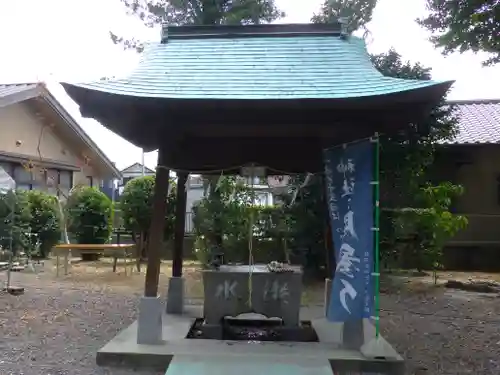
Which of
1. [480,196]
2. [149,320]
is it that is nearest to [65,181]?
[480,196]

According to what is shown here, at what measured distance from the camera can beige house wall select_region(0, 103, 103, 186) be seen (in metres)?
15.3

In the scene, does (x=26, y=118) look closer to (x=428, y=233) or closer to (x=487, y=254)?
(x=428, y=233)

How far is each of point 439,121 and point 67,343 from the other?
885cm

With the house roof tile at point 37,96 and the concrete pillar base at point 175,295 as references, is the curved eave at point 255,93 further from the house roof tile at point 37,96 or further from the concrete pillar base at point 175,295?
the house roof tile at point 37,96

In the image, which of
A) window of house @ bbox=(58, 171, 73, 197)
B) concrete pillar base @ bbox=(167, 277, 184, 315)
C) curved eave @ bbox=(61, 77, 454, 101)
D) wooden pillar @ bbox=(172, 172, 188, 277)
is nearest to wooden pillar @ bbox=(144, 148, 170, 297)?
curved eave @ bbox=(61, 77, 454, 101)

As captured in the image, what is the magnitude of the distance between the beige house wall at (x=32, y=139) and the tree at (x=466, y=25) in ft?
39.5

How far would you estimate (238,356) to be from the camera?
16.9ft

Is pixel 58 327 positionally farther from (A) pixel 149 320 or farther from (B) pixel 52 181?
(B) pixel 52 181

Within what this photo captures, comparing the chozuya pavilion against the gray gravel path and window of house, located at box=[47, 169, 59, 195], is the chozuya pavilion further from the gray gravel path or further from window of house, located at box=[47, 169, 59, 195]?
window of house, located at box=[47, 169, 59, 195]

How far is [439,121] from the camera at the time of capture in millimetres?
11242

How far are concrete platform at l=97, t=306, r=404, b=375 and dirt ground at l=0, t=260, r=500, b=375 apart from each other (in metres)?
0.24

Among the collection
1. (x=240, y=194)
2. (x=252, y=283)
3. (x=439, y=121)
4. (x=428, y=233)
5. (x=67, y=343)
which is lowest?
(x=67, y=343)

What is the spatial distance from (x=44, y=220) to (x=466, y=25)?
12231mm

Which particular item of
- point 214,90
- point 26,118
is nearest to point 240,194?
point 214,90
